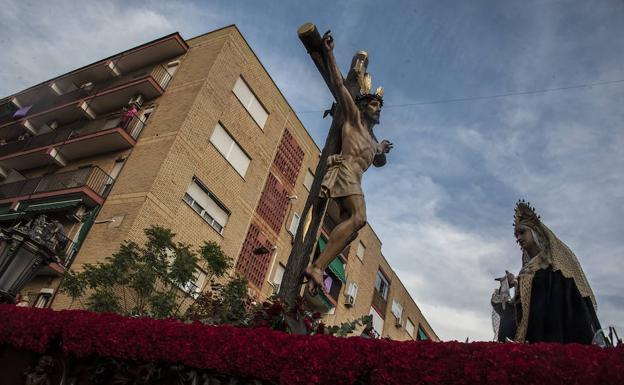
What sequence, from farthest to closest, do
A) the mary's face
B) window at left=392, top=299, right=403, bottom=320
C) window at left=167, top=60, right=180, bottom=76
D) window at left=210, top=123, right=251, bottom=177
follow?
window at left=392, top=299, right=403, bottom=320 → window at left=167, top=60, right=180, bottom=76 → window at left=210, top=123, right=251, bottom=177 → the mary's face

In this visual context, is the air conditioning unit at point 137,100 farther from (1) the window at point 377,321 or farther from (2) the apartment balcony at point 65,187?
(1) the window at point 377,321

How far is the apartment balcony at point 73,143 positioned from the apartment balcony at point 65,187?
1.06m

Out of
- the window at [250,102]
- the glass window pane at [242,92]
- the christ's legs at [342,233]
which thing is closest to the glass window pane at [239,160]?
the window at [250,102]

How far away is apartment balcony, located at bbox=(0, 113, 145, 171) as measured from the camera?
65.0 feet

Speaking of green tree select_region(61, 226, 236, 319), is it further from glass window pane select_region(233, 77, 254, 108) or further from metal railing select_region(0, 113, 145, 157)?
glass window pane select_region(233, 77, 254, 108)

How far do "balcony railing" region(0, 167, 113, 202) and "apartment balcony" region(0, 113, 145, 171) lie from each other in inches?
42.0

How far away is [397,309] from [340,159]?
34088 millimetres

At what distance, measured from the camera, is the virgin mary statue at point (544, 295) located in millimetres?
4098

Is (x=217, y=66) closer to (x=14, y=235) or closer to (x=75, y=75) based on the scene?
(x=75, y=75)

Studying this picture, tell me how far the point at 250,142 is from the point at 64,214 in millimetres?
8329

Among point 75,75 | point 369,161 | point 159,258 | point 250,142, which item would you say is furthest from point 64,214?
point 369,161

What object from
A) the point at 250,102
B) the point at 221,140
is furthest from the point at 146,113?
the point at 250,102

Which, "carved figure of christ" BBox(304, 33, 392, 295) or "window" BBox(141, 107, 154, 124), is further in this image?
"window" BBox(141, 107, 154, 124)

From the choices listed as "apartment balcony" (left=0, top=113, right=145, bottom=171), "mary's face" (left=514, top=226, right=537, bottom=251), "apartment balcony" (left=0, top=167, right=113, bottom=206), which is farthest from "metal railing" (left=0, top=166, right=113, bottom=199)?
"mary's face" (left=514, top=226, right=537, bottom=251)
